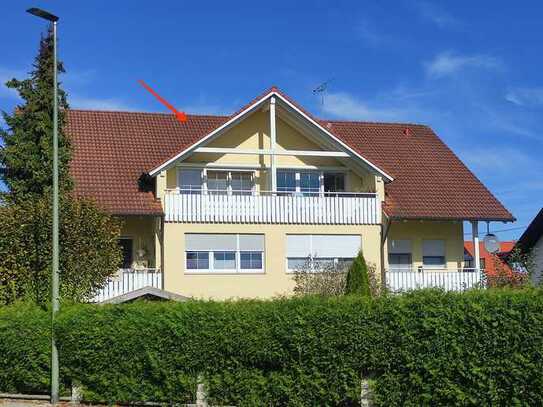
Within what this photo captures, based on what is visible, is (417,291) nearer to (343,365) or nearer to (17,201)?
(343,365)

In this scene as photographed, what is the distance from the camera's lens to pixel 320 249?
31312 mm

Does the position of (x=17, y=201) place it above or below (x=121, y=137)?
below

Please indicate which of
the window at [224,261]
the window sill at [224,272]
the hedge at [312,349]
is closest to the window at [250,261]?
the window sill at [224,272]

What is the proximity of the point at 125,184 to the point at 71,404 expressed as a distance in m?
13.2

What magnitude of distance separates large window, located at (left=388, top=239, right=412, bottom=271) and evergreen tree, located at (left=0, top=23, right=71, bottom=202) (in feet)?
42.4

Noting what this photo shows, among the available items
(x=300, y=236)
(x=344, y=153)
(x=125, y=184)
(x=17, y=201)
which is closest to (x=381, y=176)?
(x=344, y=153)

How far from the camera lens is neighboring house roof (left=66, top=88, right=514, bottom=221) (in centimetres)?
3098

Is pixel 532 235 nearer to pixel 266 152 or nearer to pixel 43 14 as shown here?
pixel 266 152

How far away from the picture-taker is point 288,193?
1250 inches

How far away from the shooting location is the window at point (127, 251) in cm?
3095

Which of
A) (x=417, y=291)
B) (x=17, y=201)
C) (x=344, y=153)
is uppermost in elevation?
(x=344, y=153)

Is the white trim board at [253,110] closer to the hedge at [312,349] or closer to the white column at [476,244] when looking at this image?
the white column at [476,244]

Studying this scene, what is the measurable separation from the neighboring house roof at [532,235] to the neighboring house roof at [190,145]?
3.56 ft

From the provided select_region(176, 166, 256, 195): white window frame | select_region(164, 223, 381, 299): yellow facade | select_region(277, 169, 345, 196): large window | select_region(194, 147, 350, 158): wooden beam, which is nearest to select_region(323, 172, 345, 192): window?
select_region(277, 169, 345, 196): large window
